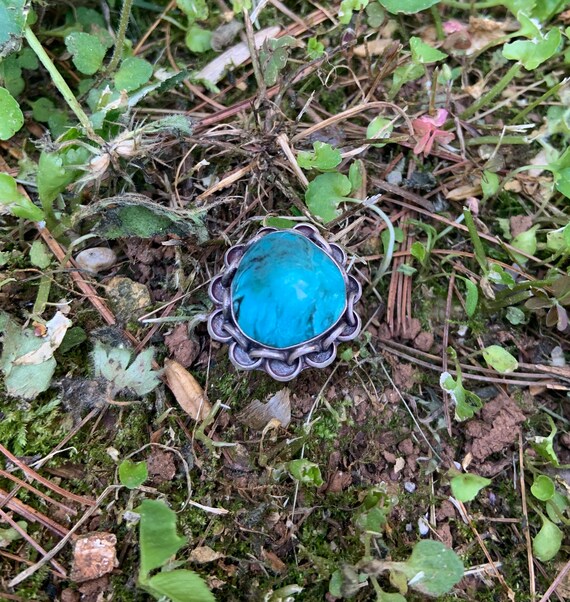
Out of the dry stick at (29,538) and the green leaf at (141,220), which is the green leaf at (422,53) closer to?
the green leaf at (141,220)

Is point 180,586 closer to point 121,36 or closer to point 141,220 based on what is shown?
point 141,220

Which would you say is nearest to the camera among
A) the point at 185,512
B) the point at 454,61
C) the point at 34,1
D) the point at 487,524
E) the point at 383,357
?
the point at 185,512

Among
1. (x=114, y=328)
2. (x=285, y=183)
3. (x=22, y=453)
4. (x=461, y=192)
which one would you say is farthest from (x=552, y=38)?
(x=22, y=453)

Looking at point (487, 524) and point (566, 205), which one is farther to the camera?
point (566, 205)

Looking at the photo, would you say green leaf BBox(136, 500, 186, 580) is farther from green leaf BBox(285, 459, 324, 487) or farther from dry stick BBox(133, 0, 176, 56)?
dry stick BBox(133, 0, 176, 56)

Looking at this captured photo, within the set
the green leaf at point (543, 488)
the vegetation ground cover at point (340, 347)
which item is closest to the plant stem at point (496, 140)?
the vegetation ground cover at point (340, 347)

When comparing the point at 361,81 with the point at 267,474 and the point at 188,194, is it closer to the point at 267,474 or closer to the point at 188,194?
the point at 188,194

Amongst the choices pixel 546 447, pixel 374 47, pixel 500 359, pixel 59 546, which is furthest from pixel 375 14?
pixel 59 546
